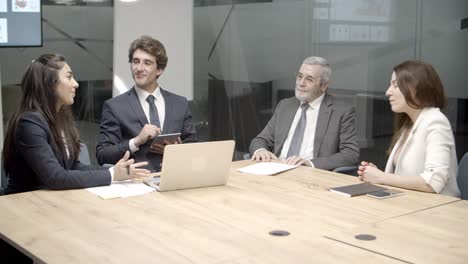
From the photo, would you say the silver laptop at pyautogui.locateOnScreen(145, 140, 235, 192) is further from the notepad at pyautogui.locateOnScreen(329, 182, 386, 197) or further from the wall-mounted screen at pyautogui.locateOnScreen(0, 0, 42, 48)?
the wall-mounted screen at pyautogui.locateOnScreen(0, 0, 42, 48)

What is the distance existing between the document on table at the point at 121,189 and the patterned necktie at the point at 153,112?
3.30 feet

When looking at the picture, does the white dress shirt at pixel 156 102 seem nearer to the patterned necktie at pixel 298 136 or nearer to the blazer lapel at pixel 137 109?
the blazer lapel at pixel 137 109

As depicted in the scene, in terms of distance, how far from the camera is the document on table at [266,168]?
11.5 feet

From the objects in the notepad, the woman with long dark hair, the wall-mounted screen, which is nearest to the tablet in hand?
the woman with long dark hair

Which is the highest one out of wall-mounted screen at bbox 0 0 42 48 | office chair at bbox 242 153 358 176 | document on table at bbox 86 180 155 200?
wall-mounted screen at bbox 0 0 42 48

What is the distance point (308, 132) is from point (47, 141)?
1.96 metres

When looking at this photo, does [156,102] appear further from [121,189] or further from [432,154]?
[432,154]

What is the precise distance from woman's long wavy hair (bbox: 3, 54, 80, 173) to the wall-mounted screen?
203 centimetres

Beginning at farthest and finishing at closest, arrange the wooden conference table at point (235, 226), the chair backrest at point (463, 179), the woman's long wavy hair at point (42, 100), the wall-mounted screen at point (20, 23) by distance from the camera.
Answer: the wall-mounted screen at point (20, 23) → the chair backrest at point (463, 179) → the woman's long wavy hair at point (42, 100) → the wooden conference table at point (235, 226)

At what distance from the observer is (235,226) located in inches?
93.0

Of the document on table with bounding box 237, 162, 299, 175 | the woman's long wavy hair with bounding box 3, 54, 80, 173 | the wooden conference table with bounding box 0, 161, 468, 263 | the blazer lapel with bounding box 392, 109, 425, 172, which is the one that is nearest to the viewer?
the wooden conference table with bounding box 0, 161, 468, 263

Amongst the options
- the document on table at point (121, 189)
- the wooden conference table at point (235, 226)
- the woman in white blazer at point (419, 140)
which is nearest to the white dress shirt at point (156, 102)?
the document on table at point (121, 189)

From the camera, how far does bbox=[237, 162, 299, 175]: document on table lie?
3502 mm

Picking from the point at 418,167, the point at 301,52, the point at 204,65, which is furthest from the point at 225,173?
the point at 204,65
